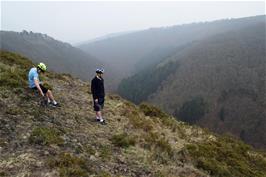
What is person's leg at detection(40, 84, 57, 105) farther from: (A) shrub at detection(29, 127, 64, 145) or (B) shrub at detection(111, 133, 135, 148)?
(B) shrub at detection(111, 133, 135, 148)

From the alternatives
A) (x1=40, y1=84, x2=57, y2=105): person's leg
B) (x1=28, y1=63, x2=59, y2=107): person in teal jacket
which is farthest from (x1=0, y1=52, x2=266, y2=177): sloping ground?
(x1=28, y1=63, x2=59, y2=107): person in teal jacket

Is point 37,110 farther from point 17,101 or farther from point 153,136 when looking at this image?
point 153,136

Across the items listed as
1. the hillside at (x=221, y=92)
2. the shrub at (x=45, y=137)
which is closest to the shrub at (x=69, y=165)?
the shrub at (x=45, y=137)

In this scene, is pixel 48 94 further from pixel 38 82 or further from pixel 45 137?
pixel 45 137

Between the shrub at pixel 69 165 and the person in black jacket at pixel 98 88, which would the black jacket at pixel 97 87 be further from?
the shrub at pixel 69 165

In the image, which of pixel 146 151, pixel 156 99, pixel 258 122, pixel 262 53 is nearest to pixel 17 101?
pixel 146 151

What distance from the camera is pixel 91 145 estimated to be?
12.4m

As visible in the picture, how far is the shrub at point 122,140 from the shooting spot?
43.0ft

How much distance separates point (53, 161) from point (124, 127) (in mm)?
6040

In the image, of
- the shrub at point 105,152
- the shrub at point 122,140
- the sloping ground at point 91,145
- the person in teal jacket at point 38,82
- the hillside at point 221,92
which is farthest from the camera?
the hillside at point 221,92

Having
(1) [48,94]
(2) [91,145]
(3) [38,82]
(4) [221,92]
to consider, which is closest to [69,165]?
(2) [91,145]

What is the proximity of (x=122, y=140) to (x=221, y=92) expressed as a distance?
143787 millimetres

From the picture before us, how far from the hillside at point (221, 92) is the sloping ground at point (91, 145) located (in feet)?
355

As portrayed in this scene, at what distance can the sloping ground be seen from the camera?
409 inches
